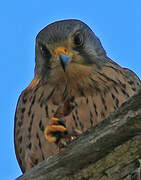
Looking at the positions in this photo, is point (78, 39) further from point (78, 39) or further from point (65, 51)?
point (65, 51)

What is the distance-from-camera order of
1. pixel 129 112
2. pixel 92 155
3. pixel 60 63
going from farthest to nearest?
pixel 60 63 < pixel 92 155 < pixel 129 112

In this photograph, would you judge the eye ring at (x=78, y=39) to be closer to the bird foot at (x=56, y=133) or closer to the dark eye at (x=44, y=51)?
the dark eye at (x=44, y=51)

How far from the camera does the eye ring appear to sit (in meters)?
6.97

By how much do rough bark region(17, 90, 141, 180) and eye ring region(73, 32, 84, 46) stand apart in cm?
293

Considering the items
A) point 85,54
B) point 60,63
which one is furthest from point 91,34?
point 60,63

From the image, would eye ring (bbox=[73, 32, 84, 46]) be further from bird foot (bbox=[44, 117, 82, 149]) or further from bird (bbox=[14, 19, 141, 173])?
bird foot (bbox=[44, 117, 82, 149])

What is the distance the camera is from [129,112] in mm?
3812

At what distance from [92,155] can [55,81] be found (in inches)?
114

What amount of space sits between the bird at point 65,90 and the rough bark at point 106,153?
7.33 feet

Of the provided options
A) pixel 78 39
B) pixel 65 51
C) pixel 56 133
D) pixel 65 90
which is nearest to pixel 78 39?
pixel 78 39

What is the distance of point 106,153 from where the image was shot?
405 cm

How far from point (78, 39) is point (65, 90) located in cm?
73

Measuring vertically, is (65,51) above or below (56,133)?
above

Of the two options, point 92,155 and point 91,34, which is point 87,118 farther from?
point 92,155
